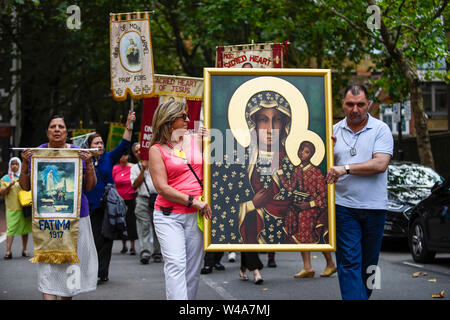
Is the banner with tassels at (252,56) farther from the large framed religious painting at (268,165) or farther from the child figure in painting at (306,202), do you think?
the child figure in painting at (306,202)

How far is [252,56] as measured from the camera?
1030 centimetres

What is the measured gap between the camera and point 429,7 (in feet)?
52.6

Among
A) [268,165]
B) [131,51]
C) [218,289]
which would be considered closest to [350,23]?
[218,289]

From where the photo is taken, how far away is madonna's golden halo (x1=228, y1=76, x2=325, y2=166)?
18.3ft

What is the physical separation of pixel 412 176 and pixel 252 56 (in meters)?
6.13

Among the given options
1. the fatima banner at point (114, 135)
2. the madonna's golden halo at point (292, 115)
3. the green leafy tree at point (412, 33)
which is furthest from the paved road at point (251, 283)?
the green leafy tree at point (412, 33)

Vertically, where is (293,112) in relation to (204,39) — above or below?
below

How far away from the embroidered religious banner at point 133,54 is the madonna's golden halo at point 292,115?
230 cm

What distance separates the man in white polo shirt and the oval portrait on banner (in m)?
2.72
